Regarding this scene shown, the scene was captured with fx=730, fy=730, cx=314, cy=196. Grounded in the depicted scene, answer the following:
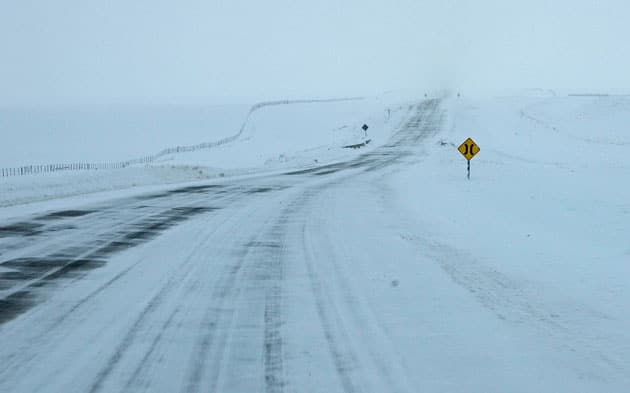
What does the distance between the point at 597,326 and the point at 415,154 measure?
33.0 m

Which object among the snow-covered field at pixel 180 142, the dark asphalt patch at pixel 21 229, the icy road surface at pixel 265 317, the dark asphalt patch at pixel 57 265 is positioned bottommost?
the icy road surface at pixel 265 317

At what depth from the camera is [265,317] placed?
24.3 ft

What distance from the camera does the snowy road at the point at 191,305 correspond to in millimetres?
5711

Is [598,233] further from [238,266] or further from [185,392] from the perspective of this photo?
[185,392]

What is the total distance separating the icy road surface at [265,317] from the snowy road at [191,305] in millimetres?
24

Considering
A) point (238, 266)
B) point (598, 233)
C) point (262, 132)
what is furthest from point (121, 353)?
point (262, 132)

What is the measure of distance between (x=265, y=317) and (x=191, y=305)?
945mm

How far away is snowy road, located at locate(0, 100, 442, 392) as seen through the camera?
5711mm

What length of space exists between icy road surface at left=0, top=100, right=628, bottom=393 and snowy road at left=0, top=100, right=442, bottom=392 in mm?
24

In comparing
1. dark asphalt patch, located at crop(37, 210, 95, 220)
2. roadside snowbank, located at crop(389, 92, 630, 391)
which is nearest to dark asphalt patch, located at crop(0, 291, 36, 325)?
roadside snowbank, located at crop(389, 92, 630, 391)

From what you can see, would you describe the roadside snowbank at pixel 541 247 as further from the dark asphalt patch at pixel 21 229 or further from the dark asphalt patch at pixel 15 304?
the dark asphalt patch at pixel 21 229

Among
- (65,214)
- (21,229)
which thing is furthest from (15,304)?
(65,214)

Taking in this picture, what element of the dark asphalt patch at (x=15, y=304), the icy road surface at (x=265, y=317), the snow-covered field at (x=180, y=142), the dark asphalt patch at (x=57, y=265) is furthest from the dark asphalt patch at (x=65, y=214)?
the dark asphalt patch at (x=15, y=304)

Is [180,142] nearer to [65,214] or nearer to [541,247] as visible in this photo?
[65,214]
